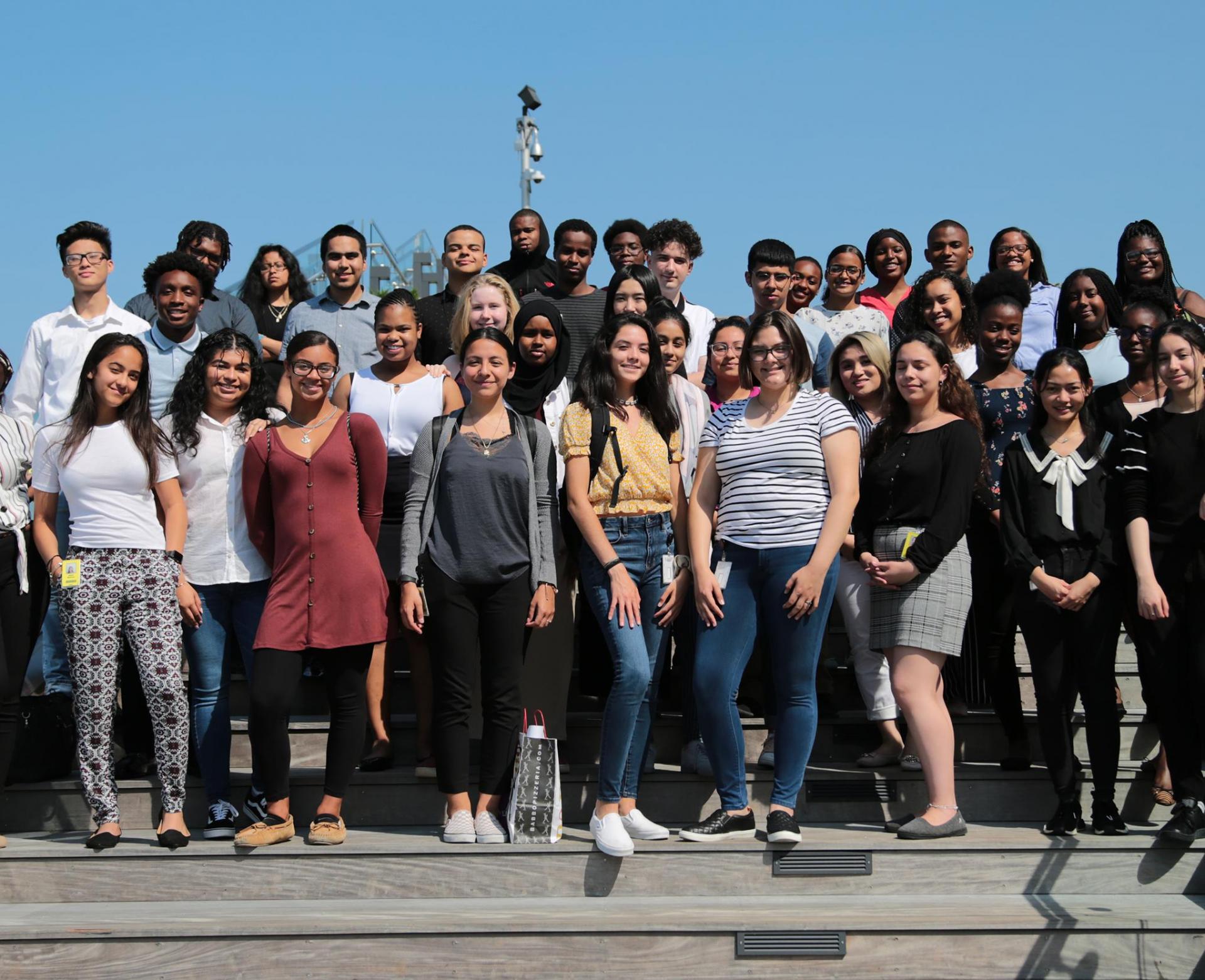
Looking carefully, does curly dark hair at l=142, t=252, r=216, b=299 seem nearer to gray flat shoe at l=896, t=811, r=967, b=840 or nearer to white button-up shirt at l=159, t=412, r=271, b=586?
white button-up shirt at l=159, t=412, r=271, b=586

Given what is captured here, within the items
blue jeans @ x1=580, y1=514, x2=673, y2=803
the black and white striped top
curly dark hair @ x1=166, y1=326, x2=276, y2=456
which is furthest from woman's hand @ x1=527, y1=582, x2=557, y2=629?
curly dark hair @ x1=166, y1=326, x2=276, y2=456

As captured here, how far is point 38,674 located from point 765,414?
3.31 meters

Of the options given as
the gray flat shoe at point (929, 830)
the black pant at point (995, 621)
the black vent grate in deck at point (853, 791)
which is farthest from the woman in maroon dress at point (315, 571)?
the black pant at point (995, 621)

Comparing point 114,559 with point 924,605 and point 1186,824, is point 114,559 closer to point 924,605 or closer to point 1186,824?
point 924,605

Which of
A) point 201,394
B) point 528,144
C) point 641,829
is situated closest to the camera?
point 641,829

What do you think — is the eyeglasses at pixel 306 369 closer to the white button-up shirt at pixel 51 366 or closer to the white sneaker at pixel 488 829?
the white button-up shirt at pixel 51 366

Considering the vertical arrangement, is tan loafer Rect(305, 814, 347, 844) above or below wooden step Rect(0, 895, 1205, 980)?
above

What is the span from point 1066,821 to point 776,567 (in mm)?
1392

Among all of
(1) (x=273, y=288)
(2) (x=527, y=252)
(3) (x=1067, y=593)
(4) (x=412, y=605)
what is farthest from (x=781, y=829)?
(1) (x=273, y=288)

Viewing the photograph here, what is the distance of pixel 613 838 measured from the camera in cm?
438

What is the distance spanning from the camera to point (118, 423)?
16.0 ft

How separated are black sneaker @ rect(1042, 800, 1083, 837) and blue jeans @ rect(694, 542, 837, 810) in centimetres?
92

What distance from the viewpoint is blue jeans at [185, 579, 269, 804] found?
4.78 metres

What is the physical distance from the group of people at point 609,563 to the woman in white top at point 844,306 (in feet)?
5.37
